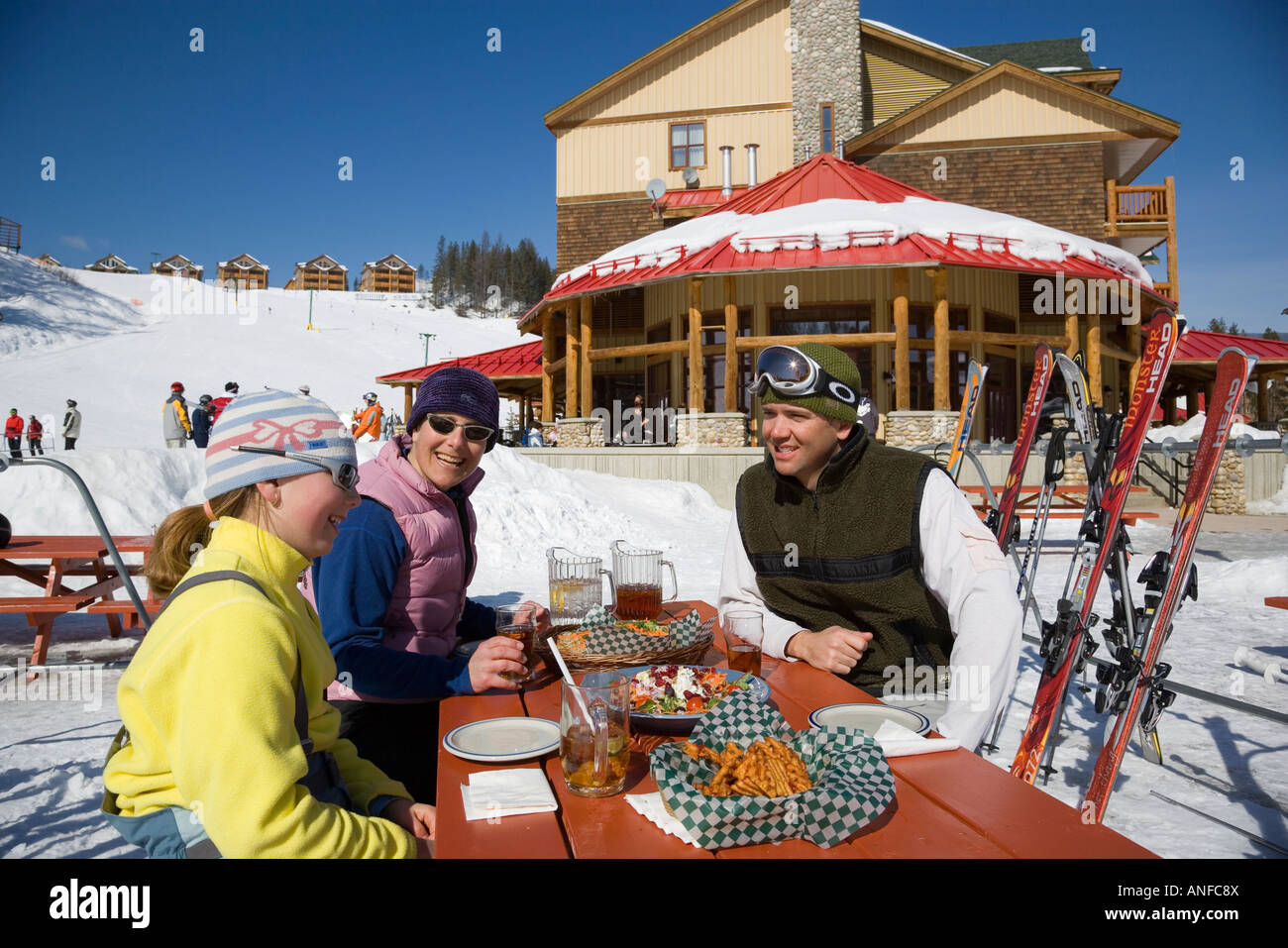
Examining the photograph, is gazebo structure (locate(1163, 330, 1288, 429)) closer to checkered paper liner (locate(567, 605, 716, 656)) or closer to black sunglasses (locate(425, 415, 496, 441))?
checkered paper liner (locate(567, 605, 716, 656))

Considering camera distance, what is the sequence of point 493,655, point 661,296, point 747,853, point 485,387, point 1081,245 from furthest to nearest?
1. point 661,296
2. point 1081,245
3. point 485,387
4. point 493,655
5. point 747,853

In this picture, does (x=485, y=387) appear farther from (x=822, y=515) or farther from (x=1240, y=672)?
(x=1240, y=672)

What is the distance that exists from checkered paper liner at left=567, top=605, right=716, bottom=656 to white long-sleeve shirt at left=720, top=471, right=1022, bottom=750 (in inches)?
4.8

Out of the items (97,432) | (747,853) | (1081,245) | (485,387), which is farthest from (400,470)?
(97,432)

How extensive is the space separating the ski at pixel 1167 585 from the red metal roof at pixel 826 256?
12554 millimetres

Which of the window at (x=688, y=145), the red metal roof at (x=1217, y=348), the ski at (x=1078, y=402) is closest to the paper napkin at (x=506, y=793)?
the ski at (x=1078, y=402)

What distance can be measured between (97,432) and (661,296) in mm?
23876

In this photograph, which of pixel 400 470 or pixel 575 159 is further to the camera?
pixel 575 159

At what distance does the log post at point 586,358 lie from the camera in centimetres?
1836

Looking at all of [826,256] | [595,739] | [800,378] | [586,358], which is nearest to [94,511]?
[595,739]

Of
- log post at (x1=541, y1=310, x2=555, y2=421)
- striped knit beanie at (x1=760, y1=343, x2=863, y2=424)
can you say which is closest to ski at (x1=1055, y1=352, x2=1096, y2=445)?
striped knit beanie at (x1=760, y1=343, x2=863, y2=424)

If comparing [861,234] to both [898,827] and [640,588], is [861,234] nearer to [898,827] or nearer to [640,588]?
[640,588]

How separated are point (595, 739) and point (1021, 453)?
432cm

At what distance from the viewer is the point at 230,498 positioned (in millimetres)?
1769
